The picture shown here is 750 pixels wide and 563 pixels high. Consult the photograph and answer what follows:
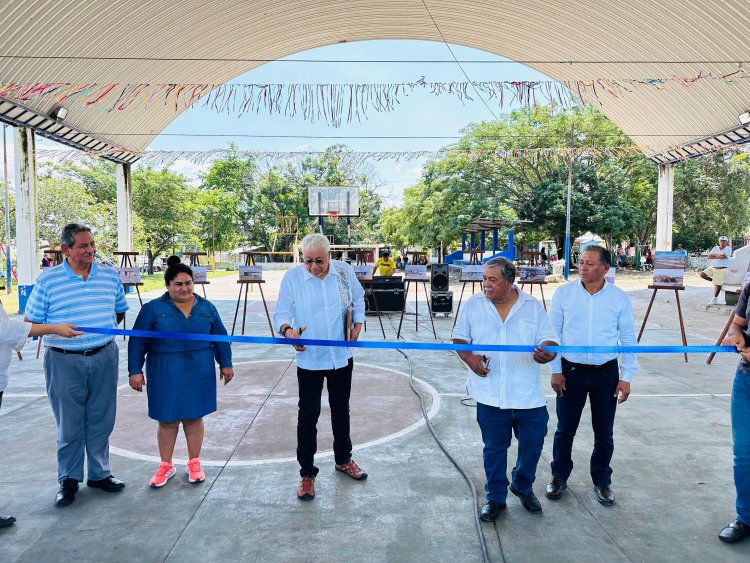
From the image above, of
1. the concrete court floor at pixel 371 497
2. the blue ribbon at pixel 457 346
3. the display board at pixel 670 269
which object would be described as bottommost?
the concrete court floor at pixel 371 497

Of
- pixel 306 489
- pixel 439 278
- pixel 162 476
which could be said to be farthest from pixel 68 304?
pixel 439 278

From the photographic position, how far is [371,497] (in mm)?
3488

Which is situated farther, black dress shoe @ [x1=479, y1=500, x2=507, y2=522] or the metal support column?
the metal support column

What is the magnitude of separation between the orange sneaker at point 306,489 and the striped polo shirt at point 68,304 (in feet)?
5.22

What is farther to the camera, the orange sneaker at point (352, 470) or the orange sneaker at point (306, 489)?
the orange sneaker at point (352, 470)

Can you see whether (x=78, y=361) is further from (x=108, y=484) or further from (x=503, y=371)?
(x=503, y=371)

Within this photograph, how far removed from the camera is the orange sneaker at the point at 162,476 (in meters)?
3.64

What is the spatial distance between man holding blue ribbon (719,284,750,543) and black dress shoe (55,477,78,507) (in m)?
3.82

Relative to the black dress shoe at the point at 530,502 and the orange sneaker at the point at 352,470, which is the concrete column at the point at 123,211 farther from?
the black dress shoe at the point at 530,502

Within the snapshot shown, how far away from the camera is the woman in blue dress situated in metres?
3.49

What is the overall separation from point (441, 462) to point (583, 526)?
46.4 inches

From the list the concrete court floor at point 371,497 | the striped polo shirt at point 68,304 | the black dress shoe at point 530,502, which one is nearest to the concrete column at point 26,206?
the concrete court floor at point 371,497

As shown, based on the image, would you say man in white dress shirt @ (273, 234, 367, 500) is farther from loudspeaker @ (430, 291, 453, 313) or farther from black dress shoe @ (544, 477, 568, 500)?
loudspeaker @ (430, 291, 453, 313)

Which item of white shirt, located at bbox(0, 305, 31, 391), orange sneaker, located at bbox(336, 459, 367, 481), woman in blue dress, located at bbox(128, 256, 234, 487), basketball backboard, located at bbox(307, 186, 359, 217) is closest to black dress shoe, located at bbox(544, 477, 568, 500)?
orange sneaker, located at bbox(336, 459, 367, 481)
